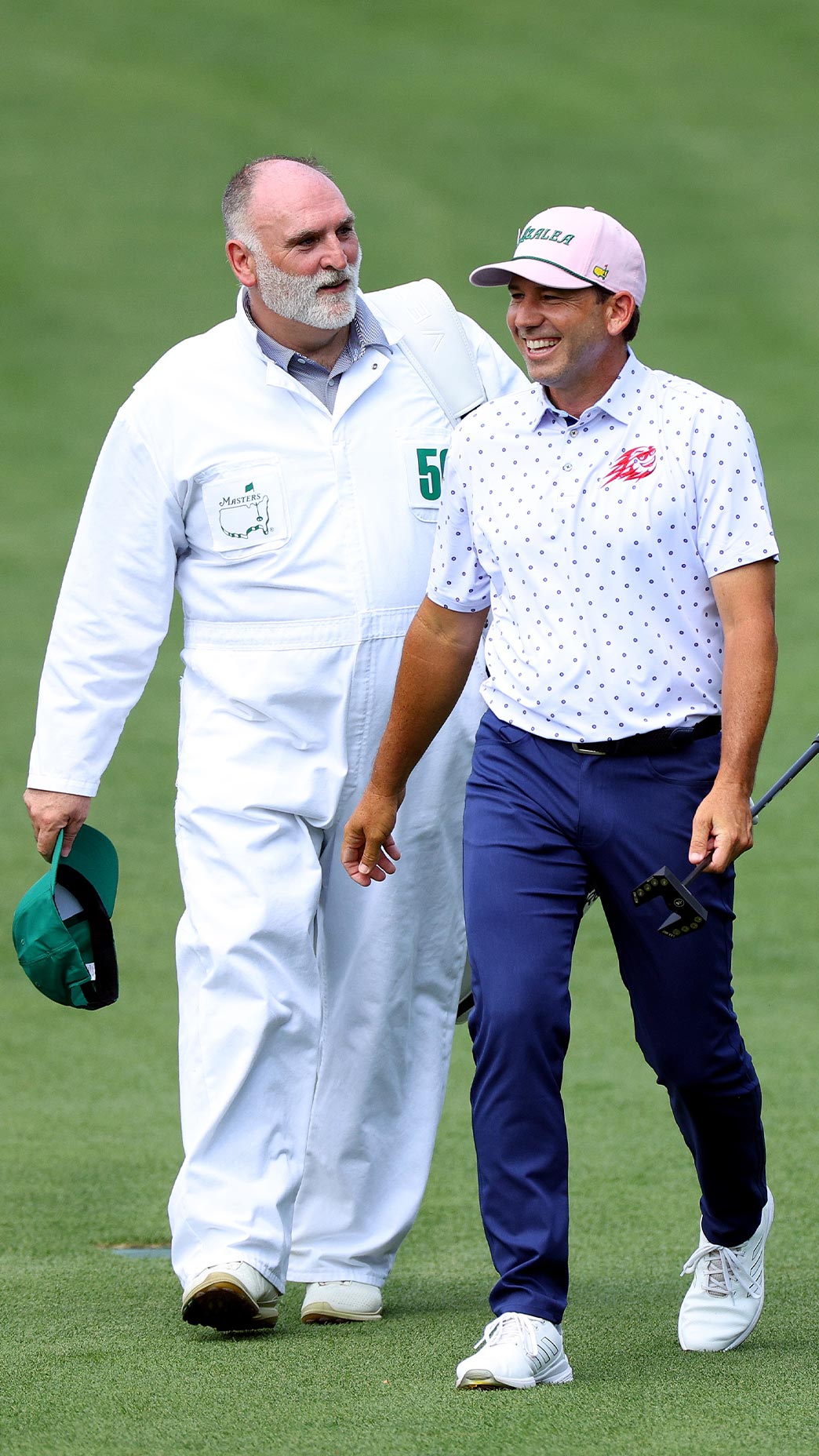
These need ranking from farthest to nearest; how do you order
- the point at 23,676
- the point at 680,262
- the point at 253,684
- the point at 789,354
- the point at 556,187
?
the point at 556,187, the point at 680,262, the point at 789,354, the point at 23,676, the point at 253,684

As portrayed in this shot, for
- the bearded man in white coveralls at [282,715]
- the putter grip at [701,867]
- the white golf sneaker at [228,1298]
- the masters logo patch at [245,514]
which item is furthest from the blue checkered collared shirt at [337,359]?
the white golf sneaker at [228,1298]

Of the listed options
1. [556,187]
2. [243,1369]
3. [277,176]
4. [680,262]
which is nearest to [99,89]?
[556,187]

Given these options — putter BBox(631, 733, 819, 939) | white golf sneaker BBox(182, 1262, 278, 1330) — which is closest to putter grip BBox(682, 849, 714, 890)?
putter BBox(631, 733, 819, 939)

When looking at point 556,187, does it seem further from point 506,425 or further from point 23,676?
point 506,425

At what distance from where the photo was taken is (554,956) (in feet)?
10.8

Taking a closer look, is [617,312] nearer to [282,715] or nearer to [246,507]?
[246,507]

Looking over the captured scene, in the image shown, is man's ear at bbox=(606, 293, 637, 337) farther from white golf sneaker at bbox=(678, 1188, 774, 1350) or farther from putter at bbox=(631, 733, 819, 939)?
white golf sneaker at bbox=(678, 1188, 774, 1350)

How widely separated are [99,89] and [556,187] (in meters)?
4.79

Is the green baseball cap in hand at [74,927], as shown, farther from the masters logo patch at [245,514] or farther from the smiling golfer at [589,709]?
the smiling golfer at [589,709]

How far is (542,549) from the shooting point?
3285 millimetres

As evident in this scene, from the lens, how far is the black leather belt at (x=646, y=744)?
3277mm

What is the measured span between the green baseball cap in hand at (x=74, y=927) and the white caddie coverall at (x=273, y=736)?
6.0 inches

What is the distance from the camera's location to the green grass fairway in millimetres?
3188

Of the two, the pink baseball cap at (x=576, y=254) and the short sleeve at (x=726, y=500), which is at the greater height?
the pink baseball cap at (x=576, y=254)
